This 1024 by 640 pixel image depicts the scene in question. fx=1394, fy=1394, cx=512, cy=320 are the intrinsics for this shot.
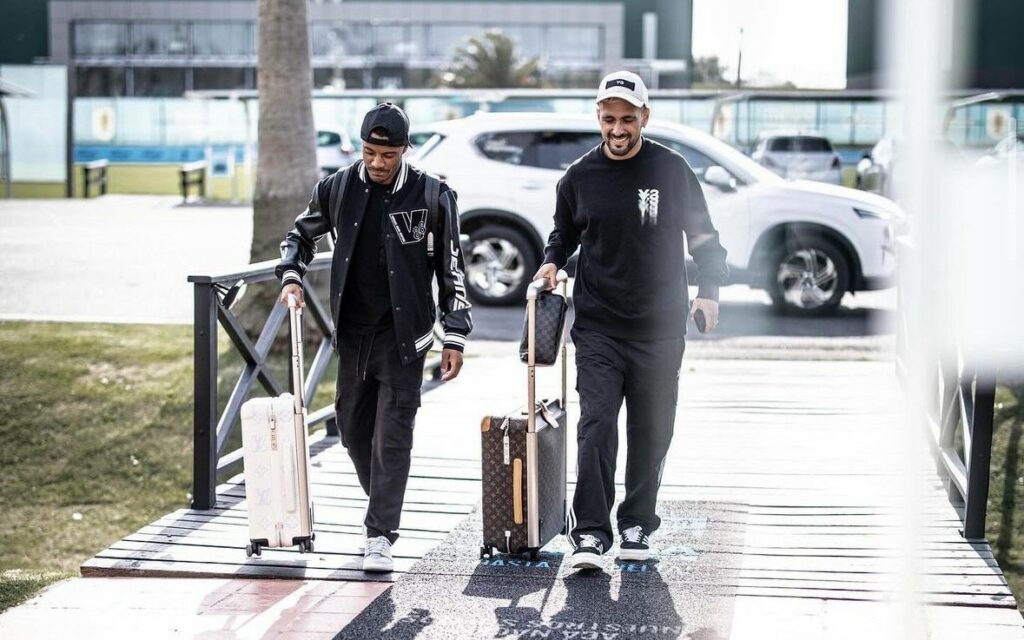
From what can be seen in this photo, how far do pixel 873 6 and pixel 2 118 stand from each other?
28.7 metres

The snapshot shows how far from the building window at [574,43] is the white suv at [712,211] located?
58230 mm

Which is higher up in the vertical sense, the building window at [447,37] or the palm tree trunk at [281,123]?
the building window at [447,37]

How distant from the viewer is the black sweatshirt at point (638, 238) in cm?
481

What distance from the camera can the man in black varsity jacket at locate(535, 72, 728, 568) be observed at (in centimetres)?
480

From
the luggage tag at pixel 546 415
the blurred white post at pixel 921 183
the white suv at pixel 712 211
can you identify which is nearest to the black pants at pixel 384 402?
the luggage tag at pixel 546 415

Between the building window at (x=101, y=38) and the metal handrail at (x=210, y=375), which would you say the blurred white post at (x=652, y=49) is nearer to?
the metal handrail at (x=210, y=375)

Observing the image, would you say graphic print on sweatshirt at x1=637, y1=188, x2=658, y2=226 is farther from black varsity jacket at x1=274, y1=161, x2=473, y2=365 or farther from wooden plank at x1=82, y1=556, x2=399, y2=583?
wooden plank at x1=82, y1=556, x2=399, y2=583

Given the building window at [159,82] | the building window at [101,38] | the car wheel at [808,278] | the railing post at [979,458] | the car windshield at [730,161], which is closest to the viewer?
the railing post at [979,458]

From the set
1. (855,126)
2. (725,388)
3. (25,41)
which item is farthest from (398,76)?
(725,388)

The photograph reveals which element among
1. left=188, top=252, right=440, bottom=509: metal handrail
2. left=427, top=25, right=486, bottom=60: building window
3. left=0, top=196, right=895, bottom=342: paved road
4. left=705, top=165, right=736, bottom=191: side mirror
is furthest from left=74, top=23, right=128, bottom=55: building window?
left=188, top=252, right=440, bottom=509: metal handrail

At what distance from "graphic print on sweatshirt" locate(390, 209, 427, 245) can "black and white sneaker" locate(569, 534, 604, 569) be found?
Answer: 120 cm

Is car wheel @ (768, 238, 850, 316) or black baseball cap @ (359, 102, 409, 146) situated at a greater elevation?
black baseball cap @ (359, 102, 409, 146)

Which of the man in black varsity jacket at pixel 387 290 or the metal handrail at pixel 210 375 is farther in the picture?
the metal handrail at pixel 210 375

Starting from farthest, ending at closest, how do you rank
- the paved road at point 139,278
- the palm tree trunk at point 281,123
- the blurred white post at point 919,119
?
the paved road at point 139,278 → the palm tree trunk at point 281,123 → the blurred white post at point 919,119
